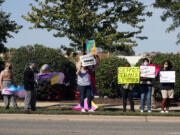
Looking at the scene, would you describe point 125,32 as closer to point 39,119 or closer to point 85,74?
point 85,74

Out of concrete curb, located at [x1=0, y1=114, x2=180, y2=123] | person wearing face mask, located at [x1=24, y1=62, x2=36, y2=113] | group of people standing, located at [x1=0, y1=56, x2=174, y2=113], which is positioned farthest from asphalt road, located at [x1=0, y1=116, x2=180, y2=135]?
group of people standing, located at [x1=0, y1=56, x2=174, y2=113]

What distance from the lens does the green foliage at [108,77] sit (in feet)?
58.0

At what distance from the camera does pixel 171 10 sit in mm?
18797

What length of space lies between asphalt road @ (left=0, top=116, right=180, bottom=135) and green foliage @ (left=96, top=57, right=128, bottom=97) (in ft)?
22.2

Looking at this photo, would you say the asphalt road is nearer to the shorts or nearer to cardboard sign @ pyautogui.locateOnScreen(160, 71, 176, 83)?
the shorts

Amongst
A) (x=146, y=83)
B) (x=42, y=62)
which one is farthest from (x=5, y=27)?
(x=146, y=83)

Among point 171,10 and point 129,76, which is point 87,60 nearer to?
point 129,76

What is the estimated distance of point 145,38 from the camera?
58.5 ft

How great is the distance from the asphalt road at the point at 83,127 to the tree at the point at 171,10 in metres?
8.46

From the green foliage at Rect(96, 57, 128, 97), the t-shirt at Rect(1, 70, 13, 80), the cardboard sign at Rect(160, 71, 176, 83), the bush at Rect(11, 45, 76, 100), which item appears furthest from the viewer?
the bush at Rect(11, 45, 76, 100)

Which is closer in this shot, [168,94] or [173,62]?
[168,94]

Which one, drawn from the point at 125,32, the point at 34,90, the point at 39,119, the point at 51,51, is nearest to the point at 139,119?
the point at 39,119

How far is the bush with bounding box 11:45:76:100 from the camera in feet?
59.1

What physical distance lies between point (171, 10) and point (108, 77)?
4675mm
